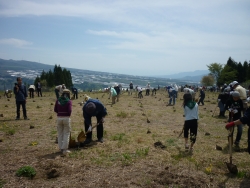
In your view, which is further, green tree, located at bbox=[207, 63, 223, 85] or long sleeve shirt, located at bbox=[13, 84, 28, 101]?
green tree, located at bbox=[207, 63, 223, 85]

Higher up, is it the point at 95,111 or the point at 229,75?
the point at 229,75

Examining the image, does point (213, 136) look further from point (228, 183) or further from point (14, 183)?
point (14, 183)

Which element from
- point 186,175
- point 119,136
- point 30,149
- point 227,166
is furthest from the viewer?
point 119,136

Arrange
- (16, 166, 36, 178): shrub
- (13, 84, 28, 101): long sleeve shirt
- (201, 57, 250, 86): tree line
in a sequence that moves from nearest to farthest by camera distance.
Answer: (16, 166, 36, 178): shrub → (13, 84, 28, 101): long sleeve shirt → (201, 57, 250, 86): tree line

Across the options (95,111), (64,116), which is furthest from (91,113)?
(64,116)

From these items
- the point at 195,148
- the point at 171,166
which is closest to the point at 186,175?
the point at 171,166

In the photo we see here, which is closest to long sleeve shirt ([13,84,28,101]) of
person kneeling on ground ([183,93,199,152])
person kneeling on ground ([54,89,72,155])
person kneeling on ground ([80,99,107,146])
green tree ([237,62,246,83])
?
person kneeling on ground ([80,99,107,146])

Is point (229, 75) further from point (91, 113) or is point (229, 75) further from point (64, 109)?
point (64, 109)

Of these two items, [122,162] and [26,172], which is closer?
[26,172]

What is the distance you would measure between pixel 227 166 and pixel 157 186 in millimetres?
2089

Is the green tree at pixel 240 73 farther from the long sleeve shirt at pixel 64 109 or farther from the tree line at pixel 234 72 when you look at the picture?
the long sleeve shirt at pixel 64 109

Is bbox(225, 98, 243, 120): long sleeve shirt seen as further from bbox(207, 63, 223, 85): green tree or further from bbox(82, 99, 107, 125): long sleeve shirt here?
bbox(207, 63, 223, 85): green tree

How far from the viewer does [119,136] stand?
30.5 feet

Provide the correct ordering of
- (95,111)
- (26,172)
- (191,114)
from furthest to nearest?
(95,111), (191,114), (26,172)
